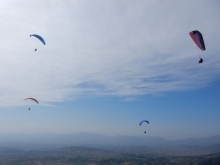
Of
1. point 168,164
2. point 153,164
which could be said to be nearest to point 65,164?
point 153,164

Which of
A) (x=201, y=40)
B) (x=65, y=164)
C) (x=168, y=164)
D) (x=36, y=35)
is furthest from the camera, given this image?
(x=65, y=164)

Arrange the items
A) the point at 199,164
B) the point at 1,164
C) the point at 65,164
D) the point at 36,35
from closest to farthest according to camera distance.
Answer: the point at 36,35 → the point at 199,164 → the point at 65,164 → the point at 1,164

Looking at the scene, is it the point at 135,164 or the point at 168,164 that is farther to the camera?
the point at 135,164

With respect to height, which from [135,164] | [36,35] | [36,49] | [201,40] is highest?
[36,35]

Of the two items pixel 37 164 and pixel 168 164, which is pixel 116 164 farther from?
pixel 37 164

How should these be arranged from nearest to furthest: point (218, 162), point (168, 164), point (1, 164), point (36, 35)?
point (36, 35) < point (218, 162) < point (168, 164) < point (1, 164)

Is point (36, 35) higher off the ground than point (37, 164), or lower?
higher

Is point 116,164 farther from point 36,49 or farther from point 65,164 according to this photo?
point 36,49

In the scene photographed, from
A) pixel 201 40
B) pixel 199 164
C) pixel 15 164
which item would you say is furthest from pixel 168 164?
pixel 15 164

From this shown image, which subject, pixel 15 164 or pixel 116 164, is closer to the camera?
pixel 116 164
